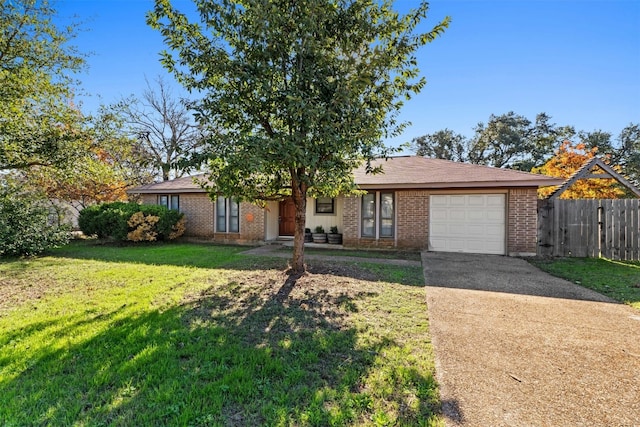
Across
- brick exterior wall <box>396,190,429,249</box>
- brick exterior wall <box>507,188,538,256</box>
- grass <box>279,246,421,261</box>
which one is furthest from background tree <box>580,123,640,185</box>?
grass <box>279,246,421,261</box>

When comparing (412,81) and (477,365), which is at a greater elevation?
(412,81)

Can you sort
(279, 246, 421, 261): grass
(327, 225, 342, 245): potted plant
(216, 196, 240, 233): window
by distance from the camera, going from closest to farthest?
(279, 246, 421, 261): grass, (327, 225, 342, 245): potted plant, (216, 196, 240, 233): window

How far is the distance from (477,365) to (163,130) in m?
27.0

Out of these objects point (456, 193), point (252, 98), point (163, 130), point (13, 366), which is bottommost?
point (13, 366)

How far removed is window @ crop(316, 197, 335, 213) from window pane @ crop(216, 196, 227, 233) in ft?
13.4

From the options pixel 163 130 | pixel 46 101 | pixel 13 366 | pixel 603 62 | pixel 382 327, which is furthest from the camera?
pixel 163 130

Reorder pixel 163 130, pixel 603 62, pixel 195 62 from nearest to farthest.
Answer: pixel 195 62
pixel 603 62
pixel 163 130

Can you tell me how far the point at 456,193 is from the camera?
33.9 ft

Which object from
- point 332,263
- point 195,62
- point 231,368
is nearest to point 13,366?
point 231,368

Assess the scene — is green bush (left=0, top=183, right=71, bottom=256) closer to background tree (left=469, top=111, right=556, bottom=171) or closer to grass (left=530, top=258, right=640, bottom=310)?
grass (left=530, top=258, right=640, bottom=310)

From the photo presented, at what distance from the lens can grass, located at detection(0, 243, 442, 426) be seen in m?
2.34

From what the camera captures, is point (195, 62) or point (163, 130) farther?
point (163, 130)

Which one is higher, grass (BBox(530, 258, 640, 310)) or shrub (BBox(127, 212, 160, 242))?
shrub (BBox(127, 212, 160, 242))

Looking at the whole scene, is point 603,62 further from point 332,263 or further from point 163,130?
point 163,130
